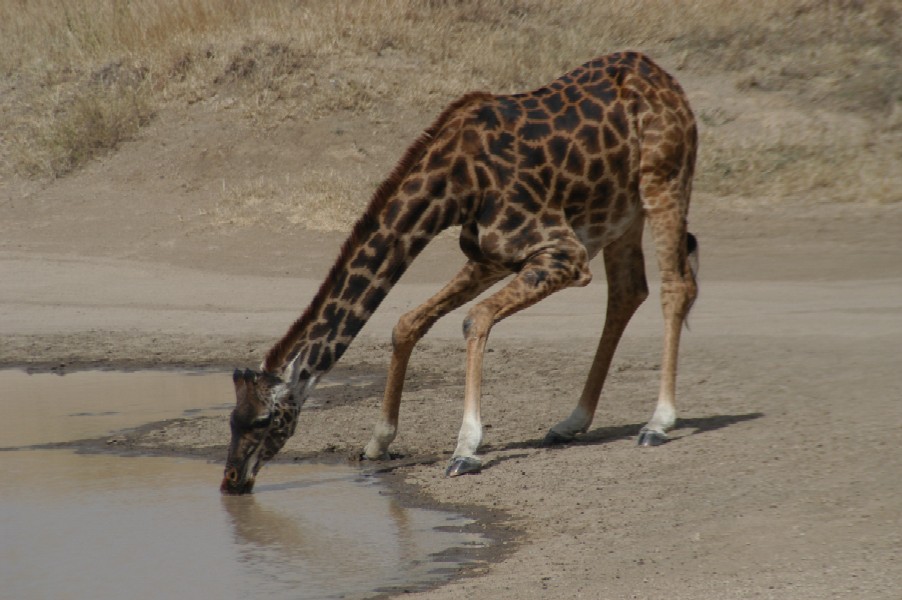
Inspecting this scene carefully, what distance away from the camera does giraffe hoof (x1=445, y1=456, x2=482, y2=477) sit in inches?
268

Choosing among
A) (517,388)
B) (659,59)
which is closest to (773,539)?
(517,388)

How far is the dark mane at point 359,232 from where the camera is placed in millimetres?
6816

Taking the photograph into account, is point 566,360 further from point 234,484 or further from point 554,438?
point 234,484

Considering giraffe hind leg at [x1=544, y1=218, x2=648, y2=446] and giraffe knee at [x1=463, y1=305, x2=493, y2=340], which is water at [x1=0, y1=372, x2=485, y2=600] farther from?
giraffe hind leg at [x1=544, y1=218, x2=648, y2=446]

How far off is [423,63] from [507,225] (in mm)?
12161

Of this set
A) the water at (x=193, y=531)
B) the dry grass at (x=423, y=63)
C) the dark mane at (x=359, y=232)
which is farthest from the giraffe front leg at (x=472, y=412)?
the dry grass at (x=423, y=63)

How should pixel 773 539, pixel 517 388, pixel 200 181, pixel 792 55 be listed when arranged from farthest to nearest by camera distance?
pixel 792 55, pixel 200 181, pixel 517 388, pixel 773 539

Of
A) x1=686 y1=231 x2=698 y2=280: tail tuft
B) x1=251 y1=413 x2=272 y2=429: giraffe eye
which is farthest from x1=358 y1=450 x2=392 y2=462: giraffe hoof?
x1=686 y1=231 x2=698 y2=280: tail tuft

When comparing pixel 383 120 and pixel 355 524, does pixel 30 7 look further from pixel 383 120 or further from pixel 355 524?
pixel 355 524

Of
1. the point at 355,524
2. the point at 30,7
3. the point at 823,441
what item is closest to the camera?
the point at 355,524

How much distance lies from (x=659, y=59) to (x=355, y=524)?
13.9 m

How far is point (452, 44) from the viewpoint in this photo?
19.3m

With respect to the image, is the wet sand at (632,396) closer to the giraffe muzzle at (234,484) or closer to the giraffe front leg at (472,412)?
the giraffe front leg at (472,412)

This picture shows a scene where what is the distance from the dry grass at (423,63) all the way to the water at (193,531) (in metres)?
8.96
